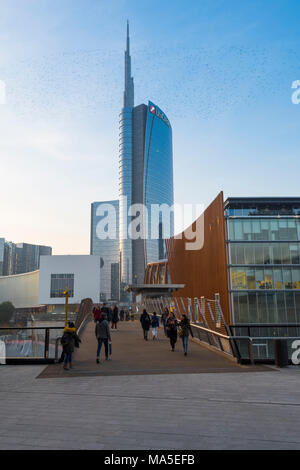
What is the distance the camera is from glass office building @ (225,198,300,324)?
1383 inches

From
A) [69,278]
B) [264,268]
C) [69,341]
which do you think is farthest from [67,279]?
[69,341]

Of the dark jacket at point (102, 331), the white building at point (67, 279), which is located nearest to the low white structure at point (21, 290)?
the white building at point (67, 279)

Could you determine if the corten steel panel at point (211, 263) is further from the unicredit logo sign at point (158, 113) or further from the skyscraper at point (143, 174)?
the unicredit logo sign at point (158, 113)

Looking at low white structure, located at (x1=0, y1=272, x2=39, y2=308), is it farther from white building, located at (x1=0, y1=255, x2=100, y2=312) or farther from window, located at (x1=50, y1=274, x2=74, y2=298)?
window, located at (x1=50, y1=274, x2=74, y2=298)

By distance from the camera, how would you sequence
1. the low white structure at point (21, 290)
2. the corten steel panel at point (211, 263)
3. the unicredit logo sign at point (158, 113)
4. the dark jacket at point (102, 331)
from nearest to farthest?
the dark jacket at point (102, 331) < the corten steel panel at point (211, 263) < the low white structure at point (21, 290) < the unicredit logo sign at point (158, 113)

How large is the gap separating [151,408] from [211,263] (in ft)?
66.3

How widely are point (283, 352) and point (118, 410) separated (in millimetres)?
5614

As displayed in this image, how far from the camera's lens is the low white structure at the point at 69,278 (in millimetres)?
83875

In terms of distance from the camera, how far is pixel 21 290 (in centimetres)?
11188

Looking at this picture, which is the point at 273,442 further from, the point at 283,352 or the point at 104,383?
the point at 283,352

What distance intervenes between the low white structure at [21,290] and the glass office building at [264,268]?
75766mm

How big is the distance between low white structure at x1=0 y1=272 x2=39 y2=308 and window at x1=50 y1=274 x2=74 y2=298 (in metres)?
16.4

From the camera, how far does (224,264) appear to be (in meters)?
21.7
